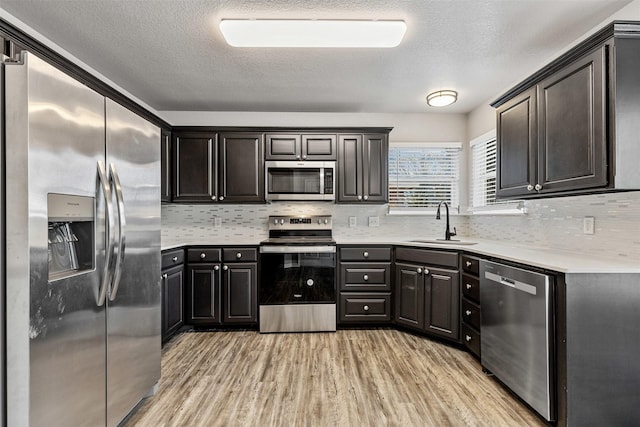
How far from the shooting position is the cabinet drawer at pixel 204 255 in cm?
326

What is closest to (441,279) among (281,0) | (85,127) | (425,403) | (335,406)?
(425,403)

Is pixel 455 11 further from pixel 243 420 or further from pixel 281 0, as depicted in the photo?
pixel 243 420

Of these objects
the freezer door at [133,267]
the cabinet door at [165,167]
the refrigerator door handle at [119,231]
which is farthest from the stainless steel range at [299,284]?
the refrigerator door handle at [119,231]

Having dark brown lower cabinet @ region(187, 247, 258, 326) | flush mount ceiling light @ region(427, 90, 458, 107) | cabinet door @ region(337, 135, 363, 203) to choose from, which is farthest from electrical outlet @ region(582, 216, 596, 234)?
dark brown lower cabinet @ region(187, 247, 258, 326)

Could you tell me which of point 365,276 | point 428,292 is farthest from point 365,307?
point 428,292

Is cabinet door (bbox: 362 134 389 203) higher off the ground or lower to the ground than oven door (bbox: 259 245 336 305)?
higher

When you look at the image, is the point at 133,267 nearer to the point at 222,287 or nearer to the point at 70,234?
the point at 70,234

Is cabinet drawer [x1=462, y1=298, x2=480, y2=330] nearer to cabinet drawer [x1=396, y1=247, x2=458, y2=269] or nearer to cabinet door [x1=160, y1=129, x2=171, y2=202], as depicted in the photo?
cabinet drawer [x1=396, y1=247, x2=458, y2=269]

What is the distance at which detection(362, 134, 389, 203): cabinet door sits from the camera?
141 inches

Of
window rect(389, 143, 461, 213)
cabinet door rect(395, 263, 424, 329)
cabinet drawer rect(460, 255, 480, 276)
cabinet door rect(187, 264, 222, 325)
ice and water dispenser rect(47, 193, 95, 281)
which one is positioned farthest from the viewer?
window rect(389, 143, 461, 213)

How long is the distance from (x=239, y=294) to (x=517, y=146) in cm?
282

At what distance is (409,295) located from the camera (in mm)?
3166

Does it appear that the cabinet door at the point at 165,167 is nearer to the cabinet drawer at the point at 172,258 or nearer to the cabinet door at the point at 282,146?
the cabinet drawer at the point at 172,258

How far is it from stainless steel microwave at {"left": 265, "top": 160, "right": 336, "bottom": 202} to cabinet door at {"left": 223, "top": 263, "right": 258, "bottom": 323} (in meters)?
0.84
